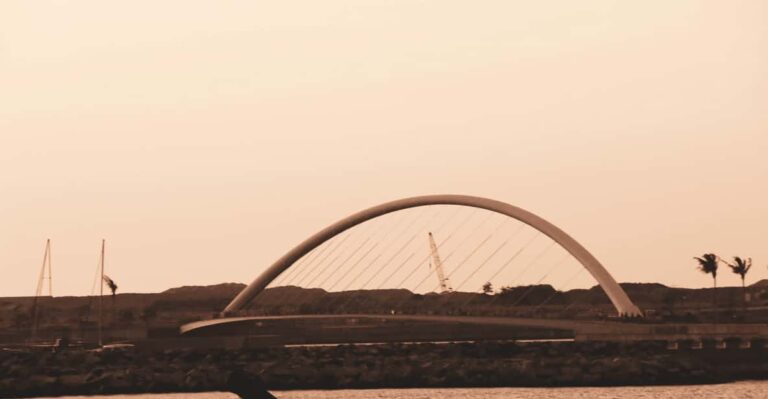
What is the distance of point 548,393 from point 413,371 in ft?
30.7

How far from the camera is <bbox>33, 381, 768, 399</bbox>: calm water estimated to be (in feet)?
187

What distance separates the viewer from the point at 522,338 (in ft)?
407

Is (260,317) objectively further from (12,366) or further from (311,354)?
(12,366)

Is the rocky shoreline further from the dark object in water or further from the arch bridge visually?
the dark object in water

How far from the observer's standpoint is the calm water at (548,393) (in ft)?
187

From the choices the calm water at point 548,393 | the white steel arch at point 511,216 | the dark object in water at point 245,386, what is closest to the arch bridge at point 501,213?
the white steel arch at point 511,216

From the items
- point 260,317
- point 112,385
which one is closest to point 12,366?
point 112,385

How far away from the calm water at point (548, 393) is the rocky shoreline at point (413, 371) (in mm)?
1829

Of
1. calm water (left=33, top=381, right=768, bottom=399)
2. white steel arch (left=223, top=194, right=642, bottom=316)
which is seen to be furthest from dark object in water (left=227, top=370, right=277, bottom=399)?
white steel arch (left=223, top=194, right=642, bottom=316)

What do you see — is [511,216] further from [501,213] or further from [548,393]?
[548,393]

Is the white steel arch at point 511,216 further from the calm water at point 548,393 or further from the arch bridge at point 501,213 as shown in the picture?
the calm water at point 548,393

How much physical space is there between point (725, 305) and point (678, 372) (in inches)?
4927

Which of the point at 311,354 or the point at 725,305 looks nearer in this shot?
the point at 311,354

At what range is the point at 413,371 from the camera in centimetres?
6794
